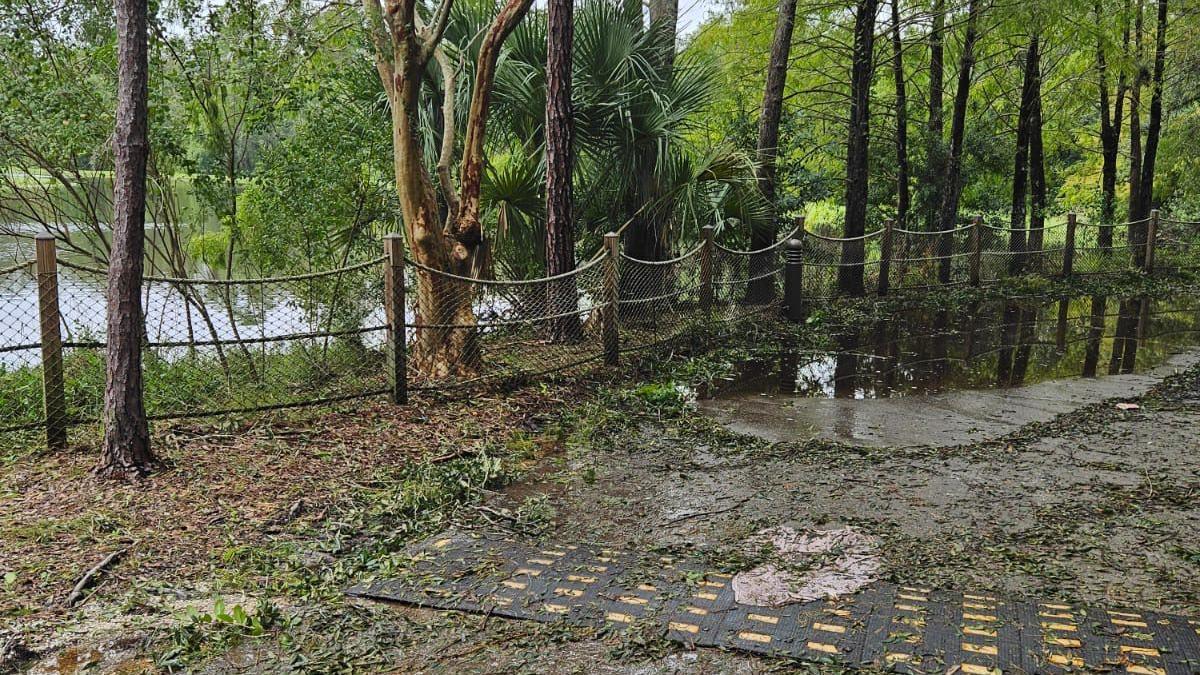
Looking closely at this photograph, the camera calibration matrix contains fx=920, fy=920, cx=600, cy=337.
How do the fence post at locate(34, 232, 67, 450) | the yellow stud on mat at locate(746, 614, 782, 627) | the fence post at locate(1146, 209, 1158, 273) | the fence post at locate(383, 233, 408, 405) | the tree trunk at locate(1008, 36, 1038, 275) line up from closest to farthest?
the yellow stud on mat at locate(746, 614, 782, 627) → the fence post at locate(34, 232, 67, 450) → the fence post at locate(383, 233, 408, 405) → the tree trunk at locate(1008, 36, 1038, 275) → the fence post at locate(1146, 209, 1158, 273)

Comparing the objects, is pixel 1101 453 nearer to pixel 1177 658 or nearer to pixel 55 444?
pixel 1177 658

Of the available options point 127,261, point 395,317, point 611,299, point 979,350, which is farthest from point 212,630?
point 979,350

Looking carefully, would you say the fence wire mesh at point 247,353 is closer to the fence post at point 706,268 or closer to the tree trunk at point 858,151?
the fence post at point 706,268

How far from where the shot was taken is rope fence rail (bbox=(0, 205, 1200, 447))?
562 cm

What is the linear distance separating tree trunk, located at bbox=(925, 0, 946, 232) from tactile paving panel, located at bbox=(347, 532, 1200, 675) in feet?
41.1

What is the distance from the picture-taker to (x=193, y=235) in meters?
9.61

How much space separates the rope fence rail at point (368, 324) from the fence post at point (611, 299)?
0.04ft

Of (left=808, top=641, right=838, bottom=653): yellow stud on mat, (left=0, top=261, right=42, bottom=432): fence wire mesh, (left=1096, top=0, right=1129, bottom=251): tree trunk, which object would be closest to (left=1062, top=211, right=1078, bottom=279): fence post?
(left=1096, top=0, right=1129, bottom=251): tree trunk

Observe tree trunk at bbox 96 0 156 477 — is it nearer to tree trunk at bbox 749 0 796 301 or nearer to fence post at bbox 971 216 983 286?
tree trunk at bbox 749 0 796 301

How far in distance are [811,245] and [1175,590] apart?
8435 mm

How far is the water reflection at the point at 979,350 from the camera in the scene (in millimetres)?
7777

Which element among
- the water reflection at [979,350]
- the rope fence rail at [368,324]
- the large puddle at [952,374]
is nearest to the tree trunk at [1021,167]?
the water reflection at [979,350]

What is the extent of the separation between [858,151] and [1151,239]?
22.9 feet

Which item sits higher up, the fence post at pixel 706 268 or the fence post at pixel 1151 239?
the fence post at pixel 1151 239
